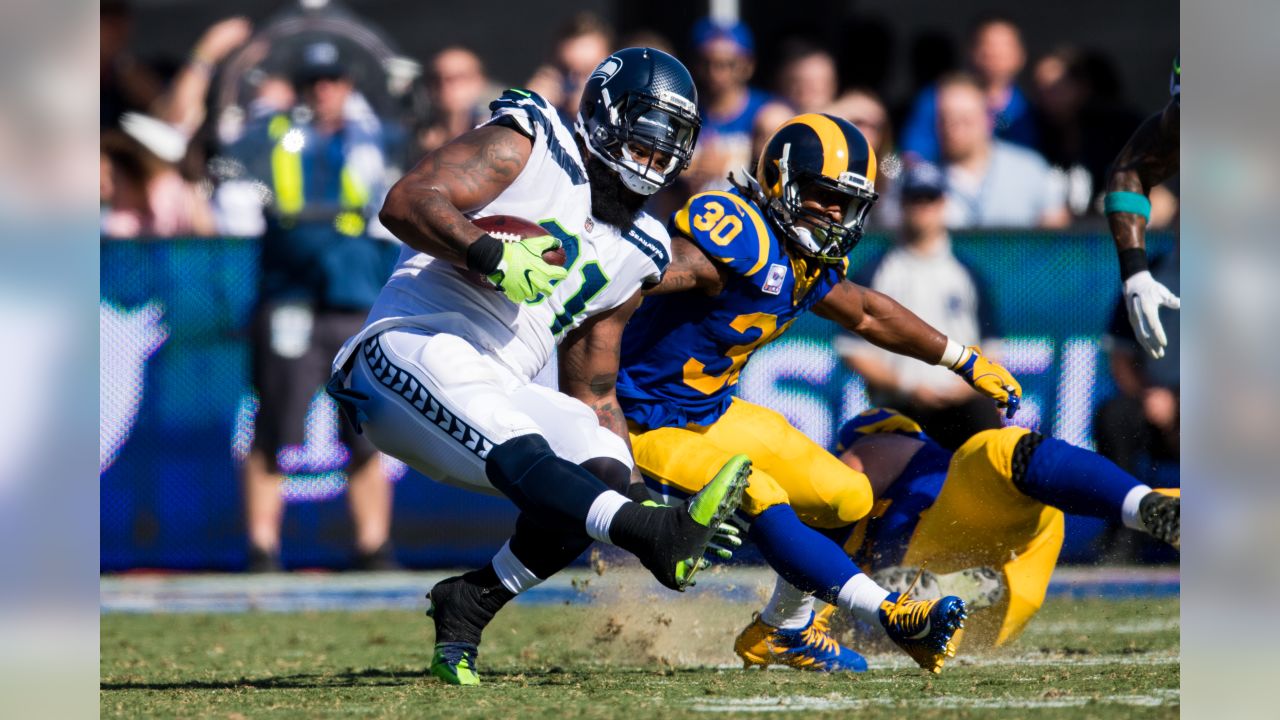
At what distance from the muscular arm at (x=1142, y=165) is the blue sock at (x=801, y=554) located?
1.69 m

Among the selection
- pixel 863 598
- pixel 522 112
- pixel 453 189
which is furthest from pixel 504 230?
pixel 863 598

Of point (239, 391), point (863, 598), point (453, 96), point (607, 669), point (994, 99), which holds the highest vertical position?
point (994, 99)

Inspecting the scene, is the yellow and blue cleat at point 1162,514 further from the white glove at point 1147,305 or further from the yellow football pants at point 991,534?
the white glove at point 1147,305

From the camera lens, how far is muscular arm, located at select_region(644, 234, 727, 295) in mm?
4773

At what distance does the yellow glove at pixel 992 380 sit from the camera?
5258 millimetres

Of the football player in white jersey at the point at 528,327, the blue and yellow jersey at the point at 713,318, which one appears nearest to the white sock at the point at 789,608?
the blue and yellow jersey at the point at 713,318

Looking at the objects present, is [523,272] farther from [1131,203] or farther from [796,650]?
[1131,203]

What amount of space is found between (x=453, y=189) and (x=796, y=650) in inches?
73.2

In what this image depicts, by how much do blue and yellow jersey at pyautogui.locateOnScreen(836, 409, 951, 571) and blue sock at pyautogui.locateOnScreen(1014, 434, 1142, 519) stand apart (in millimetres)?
446

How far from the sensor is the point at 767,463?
4.96 metres
